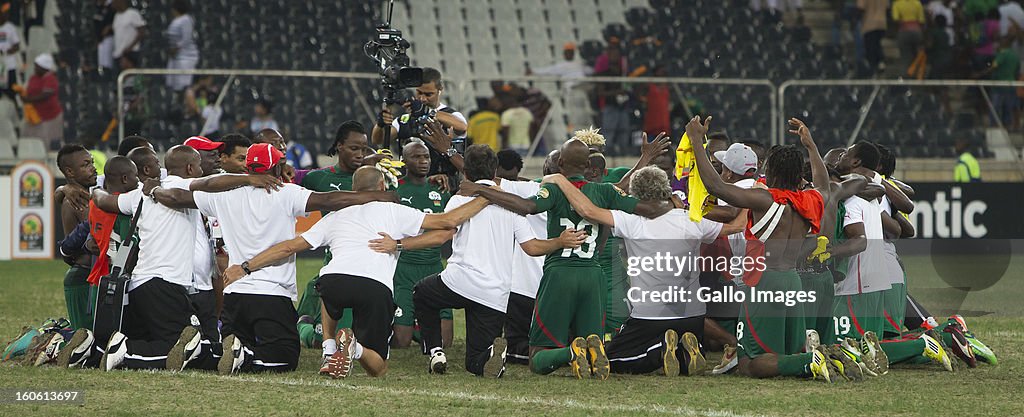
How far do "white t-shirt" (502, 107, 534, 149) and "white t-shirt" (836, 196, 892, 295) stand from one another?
1043cm

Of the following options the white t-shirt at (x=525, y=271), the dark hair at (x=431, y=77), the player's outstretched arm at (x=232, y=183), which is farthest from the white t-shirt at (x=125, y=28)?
the player's outstretched arm at (x=232, y=183)

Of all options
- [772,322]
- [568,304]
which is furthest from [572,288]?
[772,322]

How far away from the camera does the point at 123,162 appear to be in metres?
10.2

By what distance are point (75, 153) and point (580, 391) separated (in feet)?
14.8

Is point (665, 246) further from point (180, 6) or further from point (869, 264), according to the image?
point (180, 6)

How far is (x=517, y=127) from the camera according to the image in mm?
20547

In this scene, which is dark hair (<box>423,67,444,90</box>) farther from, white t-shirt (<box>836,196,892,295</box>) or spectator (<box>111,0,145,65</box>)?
spectator (<box>111,0,145,65</box>)

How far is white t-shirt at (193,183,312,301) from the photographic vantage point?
9586mm

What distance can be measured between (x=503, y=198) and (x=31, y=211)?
12.1 metres

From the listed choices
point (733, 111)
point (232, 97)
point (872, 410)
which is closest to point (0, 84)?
point (232, 97)

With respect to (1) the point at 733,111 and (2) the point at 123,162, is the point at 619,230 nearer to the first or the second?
(2) the point at 123,162

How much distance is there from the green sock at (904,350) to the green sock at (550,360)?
2.48 meters

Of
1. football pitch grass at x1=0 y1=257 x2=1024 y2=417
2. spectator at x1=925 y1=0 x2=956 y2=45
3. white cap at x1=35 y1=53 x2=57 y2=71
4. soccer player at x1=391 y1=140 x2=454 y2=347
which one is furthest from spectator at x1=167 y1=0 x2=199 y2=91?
spectator at x1=925 y1=0 x2=956 y2=45

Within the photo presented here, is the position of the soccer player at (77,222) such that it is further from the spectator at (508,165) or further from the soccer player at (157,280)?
the spectator at (508,165)
